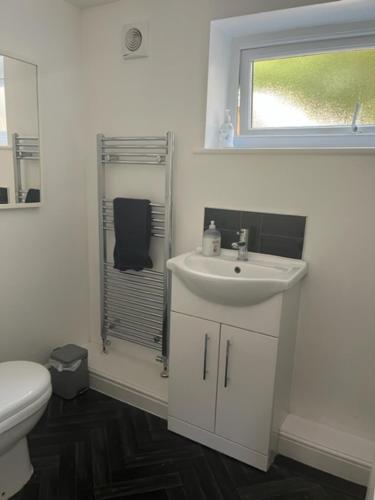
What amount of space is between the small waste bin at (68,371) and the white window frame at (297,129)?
1.57 m

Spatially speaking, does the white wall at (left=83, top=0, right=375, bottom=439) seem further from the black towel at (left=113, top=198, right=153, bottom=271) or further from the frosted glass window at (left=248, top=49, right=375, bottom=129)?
the frosted glass window at (left=248, top=49, right=375, bottom=129)

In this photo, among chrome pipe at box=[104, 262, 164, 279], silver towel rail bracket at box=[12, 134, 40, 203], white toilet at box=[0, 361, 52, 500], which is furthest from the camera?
chrome pipe at box=[104, 262, 164, 279]

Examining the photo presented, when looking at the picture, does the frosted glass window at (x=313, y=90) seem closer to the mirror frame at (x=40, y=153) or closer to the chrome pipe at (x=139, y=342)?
the mirror frame at (x=40, y=153)

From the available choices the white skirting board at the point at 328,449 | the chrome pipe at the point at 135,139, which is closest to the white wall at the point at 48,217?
the chrome pipe at the point at 135,139

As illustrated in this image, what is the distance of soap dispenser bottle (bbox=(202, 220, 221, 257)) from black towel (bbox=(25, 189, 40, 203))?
96 cm

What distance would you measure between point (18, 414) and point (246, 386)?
→ 0.94 meters

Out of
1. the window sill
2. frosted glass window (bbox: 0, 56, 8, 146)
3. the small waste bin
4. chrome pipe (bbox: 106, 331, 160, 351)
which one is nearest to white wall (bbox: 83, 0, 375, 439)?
the window sill

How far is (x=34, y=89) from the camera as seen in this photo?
6.38 feet

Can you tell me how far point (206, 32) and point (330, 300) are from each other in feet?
4.86

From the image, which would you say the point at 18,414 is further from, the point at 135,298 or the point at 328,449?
the point at 328,449

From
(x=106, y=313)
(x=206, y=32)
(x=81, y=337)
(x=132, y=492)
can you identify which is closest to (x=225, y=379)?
(x=132, y=492)

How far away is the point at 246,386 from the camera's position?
162 centimetres

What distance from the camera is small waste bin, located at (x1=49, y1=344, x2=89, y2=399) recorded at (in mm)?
2053

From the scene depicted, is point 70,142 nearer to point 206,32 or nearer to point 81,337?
point 206,32
